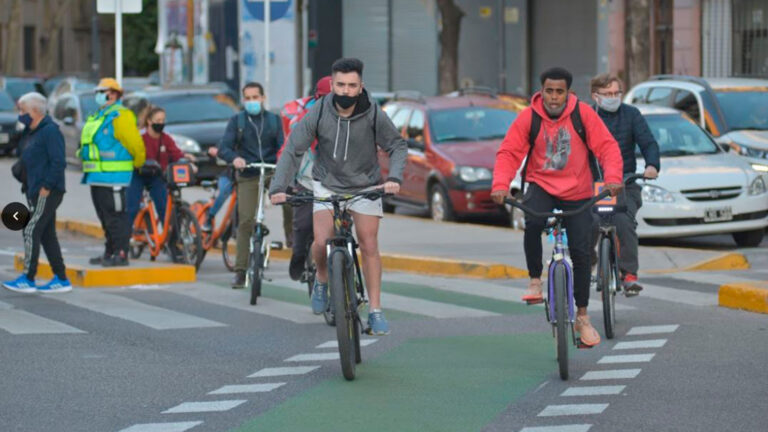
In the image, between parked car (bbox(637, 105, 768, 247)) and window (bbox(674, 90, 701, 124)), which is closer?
parked car (bbox(637, 105, 768, 247))

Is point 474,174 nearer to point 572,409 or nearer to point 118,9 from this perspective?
point 118,9

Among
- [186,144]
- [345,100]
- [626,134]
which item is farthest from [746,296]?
[186,144]

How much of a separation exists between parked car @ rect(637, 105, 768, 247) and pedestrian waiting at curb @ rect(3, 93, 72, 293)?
620 centimetres

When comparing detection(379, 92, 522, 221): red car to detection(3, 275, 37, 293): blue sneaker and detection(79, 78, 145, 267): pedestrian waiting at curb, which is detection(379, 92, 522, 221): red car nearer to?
detection(79, 78, 145, 267): pedestrian waiting at curb

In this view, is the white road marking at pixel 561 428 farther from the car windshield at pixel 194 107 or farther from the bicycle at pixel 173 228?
the car windshield at pixel 194 107

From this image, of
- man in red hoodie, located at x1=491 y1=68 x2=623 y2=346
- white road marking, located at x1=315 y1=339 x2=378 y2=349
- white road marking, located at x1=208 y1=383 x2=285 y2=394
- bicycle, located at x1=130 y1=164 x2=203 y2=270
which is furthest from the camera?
bicycle, located at x1=130 y1=164 x2=203 y2=270

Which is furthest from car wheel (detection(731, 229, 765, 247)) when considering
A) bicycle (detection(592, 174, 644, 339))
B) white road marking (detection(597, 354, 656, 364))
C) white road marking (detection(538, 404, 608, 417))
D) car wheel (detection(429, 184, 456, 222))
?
white road marking (detection(538, 404, 608, 417))

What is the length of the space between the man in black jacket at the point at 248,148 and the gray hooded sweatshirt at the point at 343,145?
13.2 ft

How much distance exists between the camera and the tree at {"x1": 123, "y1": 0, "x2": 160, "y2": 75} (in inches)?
3337

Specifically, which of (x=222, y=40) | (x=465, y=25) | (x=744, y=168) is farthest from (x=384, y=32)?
(x=744, y=168)

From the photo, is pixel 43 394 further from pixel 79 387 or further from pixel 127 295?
pixel 127 295

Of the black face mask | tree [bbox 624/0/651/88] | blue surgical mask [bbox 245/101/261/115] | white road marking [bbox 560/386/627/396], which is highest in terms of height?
tree [bbox 624/0/651/88]

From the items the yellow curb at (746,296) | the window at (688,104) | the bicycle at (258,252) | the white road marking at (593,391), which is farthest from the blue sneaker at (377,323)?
the window at (688,104)

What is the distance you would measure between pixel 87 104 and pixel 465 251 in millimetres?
16741
